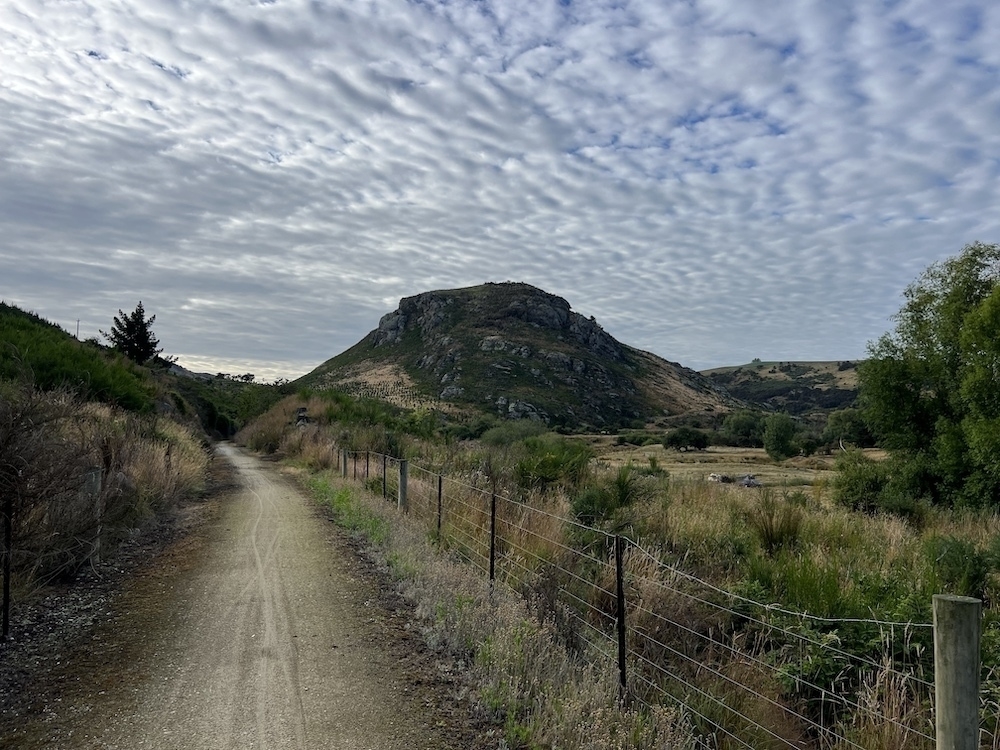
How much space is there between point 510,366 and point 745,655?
8654 cm

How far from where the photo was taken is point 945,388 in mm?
22141

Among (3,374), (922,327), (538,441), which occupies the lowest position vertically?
(538,441)

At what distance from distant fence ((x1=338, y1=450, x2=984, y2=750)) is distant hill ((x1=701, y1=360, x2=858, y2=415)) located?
120990 mm

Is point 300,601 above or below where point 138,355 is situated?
below

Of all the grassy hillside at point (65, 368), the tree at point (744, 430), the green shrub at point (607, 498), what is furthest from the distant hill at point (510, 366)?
the green shrub at point (607, 498)

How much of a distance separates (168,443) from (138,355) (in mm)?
33357

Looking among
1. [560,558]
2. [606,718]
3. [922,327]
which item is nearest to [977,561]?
[560,558]

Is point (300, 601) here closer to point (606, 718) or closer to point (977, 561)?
point (606, 718)

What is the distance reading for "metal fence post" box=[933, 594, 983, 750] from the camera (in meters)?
2.89

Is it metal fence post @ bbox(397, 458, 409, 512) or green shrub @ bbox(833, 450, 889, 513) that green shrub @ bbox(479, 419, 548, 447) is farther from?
metal fence post @ bbox(397, 458, 409, 512)

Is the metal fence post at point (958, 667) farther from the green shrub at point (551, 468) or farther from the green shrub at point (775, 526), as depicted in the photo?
the green shrub at point (551, 468)

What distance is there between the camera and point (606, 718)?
14.9 ft

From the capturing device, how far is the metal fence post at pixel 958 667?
9.48 feet

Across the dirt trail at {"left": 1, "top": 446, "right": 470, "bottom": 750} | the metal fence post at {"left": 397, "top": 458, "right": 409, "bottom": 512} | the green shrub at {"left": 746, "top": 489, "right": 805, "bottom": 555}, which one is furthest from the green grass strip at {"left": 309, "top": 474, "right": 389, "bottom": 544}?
the green shrub at {"left": 746, "top": 489, "right": 805, "bottom": 555}
